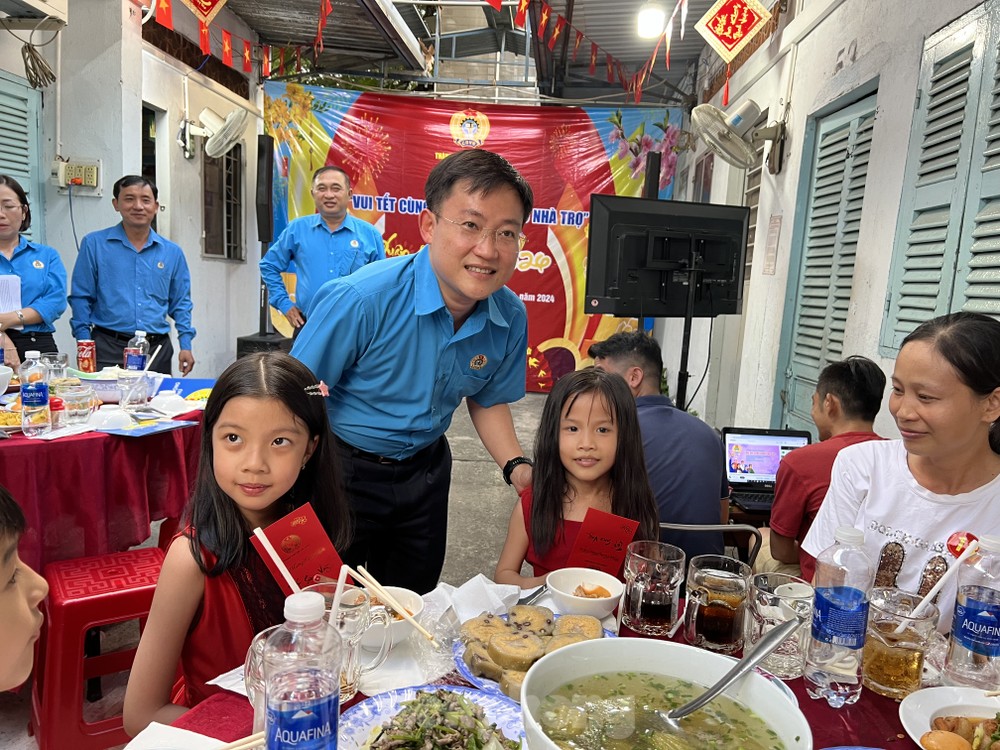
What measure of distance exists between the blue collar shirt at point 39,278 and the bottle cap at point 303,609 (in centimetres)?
386

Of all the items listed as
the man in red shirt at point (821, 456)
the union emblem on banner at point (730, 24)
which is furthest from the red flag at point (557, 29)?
the man in red shirt at point (821, 456)

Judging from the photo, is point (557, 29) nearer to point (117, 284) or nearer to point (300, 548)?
point (117, 284)

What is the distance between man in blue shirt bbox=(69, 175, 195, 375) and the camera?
165 inches

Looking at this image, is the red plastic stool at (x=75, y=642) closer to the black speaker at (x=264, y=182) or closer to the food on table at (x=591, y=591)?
the food on table at (x=591, y=591)

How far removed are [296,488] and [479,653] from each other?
0.61 meters

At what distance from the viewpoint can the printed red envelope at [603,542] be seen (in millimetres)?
1426

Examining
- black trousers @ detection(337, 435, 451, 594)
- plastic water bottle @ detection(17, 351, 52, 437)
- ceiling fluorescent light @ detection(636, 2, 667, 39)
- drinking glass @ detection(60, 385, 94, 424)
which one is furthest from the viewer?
ceiling fluorescent light @ detection(636, 2, 667, 39)

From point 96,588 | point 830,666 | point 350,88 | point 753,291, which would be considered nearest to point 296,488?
point 96,588

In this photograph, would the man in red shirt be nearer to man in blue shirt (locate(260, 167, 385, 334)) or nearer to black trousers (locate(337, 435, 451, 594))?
black trousers (locate(337, 435, 451, 594))

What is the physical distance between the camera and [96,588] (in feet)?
6.40

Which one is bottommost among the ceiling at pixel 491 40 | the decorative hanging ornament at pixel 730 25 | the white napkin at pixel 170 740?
the white napkin at pixel 170 740

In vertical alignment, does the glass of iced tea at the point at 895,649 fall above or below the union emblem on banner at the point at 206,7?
below

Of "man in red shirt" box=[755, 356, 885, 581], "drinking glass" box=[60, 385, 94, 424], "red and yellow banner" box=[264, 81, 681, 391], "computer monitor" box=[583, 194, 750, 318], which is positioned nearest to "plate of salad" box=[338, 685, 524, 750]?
"man in red shirt" box=[755, 356, 885, 581]

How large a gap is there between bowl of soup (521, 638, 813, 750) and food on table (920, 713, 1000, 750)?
0.94 feet
